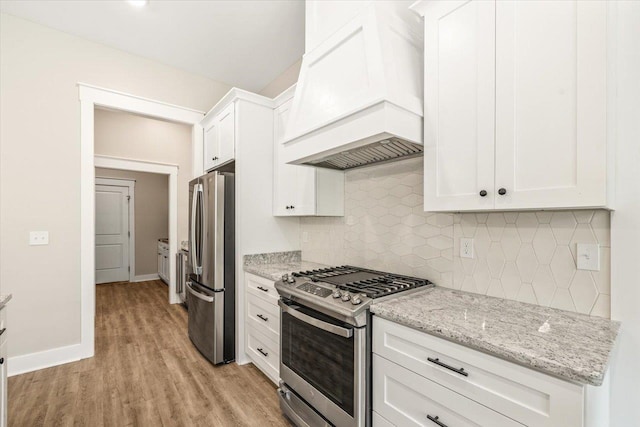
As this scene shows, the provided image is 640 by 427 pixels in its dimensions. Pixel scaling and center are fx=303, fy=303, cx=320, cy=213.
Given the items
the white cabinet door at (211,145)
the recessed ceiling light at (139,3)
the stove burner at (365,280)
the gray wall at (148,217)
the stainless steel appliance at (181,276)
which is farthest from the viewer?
the gray wall at (148,217)

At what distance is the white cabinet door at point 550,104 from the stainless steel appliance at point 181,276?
13.8 feet

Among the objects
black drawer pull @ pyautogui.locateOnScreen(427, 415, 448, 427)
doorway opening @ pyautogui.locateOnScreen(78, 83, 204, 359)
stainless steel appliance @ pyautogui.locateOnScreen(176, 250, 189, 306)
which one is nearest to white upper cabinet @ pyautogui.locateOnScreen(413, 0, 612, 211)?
black drawer pull @ pyautogui.locateOnScreen(427, 415, 448, 427)

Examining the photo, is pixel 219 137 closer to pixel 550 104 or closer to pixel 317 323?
pixel 317 323

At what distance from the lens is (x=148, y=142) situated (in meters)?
4.95

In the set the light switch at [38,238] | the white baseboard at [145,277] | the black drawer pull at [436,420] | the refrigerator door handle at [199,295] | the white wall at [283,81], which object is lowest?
the white baseboard at [145,277]

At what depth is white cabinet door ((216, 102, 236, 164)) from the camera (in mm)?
2861

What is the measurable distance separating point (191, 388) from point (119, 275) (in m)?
5.07

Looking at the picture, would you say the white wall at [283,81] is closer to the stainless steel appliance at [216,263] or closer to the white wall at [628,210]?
the stainless steel appliance at [216,263]

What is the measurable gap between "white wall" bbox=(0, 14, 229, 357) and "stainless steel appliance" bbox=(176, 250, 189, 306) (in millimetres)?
1602

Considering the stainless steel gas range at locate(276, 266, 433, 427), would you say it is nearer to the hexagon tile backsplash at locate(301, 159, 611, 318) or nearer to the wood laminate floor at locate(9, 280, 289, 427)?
the hexagon tile backsplash at locate(301, 159, 611, 318)

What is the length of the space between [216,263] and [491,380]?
217cm

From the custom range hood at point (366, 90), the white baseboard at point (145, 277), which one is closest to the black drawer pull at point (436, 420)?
the custom range hood at point (366, 90)

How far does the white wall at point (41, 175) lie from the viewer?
8.30 feet

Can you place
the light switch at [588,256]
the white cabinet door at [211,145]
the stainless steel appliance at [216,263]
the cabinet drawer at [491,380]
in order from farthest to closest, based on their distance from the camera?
the white cabinet door at [211,145] → the stainless steel appliance at [216,263] → the light switch at [588,256] → the cabinet drawer at [491,380]
